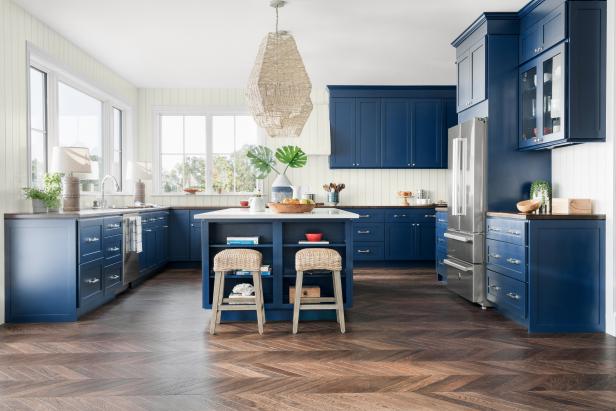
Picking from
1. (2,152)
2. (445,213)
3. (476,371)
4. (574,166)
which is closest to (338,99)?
(445,213)

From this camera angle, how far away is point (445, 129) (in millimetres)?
8047

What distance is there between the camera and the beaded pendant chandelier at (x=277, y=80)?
4.47 m

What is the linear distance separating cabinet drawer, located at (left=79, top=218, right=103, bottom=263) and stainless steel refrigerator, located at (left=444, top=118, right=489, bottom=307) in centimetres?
351

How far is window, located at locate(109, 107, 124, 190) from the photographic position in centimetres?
722

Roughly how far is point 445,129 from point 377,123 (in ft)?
3.48

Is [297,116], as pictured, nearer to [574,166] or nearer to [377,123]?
[574,166]

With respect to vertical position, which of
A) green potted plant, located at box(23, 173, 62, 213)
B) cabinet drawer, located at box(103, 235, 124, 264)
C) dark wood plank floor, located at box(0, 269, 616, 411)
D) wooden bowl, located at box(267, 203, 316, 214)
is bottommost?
dark wood plank floor, located at box(0, 269, 616, 411)

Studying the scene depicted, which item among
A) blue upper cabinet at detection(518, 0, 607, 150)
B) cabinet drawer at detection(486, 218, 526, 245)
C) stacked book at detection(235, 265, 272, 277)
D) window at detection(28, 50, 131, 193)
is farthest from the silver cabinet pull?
window at detection(28, 50, 131, 193)

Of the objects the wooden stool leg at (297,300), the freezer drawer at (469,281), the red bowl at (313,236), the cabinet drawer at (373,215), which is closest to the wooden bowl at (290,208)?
the red bowl at (313,236)

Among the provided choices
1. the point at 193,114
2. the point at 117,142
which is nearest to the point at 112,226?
the point at 117,142

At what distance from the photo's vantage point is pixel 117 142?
7.69 m

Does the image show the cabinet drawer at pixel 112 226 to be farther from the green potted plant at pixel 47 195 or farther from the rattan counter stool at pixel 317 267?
the rattan counter stool at pixel 317 267

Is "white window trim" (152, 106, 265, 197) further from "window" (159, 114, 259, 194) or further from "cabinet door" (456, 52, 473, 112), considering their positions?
"cabinet door" (456, 52, 473, 112)

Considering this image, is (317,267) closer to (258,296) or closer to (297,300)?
(297,300)
